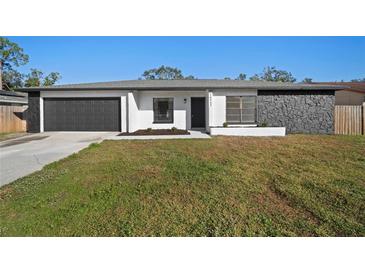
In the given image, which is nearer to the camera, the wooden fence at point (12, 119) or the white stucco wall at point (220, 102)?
the white stucco wall at point (220, 102)

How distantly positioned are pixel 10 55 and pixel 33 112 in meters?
25.8

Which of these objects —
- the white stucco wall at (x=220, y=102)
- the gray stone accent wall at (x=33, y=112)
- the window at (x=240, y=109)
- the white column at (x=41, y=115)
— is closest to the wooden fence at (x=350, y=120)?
the window at (x=240, y=109)

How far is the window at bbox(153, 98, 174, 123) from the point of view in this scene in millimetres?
13859

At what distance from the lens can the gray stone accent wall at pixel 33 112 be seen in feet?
41.9

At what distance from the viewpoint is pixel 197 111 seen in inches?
553

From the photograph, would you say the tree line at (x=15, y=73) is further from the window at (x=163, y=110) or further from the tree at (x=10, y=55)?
the window at (x=163, y=110)

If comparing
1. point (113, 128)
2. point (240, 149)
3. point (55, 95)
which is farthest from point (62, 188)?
point (55, 95)

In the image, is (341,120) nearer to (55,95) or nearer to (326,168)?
(326,168)

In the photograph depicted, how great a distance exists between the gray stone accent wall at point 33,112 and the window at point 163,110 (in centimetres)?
684

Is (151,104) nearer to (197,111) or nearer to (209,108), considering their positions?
(197,111)

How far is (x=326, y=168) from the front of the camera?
5680 mm

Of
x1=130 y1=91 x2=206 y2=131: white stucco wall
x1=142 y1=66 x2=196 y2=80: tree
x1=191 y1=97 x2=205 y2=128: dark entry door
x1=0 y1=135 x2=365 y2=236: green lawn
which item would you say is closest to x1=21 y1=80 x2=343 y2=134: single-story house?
x1=130 y1=91 x2=206 y2=131: white stucco wall
